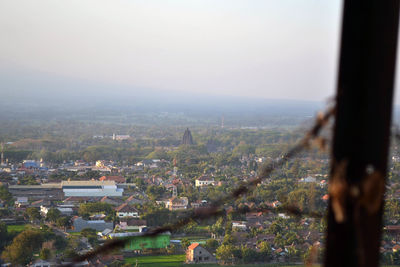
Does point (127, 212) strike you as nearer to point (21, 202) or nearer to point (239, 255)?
point (21, 202)

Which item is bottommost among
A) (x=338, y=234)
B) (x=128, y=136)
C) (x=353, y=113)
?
(x=128, y=136)

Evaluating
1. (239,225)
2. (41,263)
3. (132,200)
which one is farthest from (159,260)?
(132,200)

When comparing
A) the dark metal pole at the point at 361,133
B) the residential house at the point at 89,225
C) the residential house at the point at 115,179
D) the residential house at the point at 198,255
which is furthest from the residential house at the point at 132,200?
the dark metal pole at the point at 361,133

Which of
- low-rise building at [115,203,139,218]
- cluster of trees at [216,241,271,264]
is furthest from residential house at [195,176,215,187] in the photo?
cluster of trees at [216,241,271,264]

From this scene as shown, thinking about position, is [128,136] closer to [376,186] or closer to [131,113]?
[131,113]

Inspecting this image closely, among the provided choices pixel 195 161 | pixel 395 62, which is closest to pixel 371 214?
pixel 395 62

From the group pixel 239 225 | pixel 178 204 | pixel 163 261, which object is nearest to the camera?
pixel 163 261

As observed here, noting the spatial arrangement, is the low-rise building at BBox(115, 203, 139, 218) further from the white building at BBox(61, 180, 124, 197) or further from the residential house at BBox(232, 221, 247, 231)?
the white building at BBox(61, 180, 124, 197)
